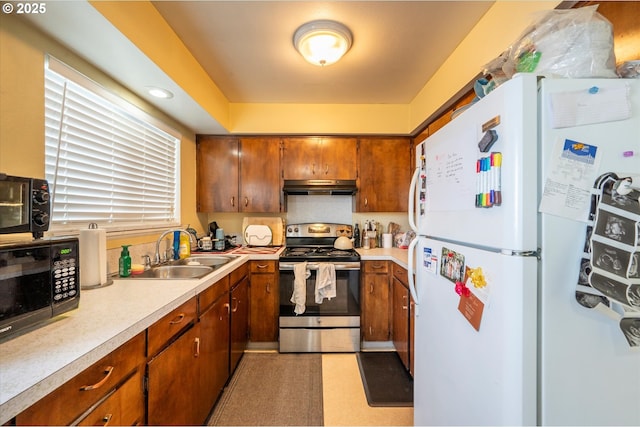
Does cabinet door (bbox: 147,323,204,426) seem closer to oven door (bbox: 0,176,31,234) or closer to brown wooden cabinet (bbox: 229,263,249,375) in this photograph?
brown wooden cabinet (bbox: 229,263,249,375)

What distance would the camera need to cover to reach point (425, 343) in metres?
1.23

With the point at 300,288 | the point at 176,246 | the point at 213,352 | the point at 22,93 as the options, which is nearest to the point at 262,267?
the point at 300,288

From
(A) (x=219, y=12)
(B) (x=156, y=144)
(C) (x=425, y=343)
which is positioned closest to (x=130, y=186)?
(B) (x=156, y=144)

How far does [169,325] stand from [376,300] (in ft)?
5.96

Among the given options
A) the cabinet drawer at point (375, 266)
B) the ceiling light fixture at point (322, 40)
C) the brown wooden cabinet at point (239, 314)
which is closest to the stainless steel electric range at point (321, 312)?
the cabinet drawer at point (375, 266)

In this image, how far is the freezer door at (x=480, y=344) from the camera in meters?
0.69

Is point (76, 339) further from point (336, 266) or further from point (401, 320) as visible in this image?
point (401, 320)

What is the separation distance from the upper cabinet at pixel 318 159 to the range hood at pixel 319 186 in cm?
6

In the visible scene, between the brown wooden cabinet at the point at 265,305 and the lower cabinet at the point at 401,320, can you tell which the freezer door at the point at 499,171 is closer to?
the lower cabinet at the point at 401,320

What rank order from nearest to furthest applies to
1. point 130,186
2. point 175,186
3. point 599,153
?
point 599,153, point 130,186, point 175,186

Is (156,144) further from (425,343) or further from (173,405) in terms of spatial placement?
(425,343)

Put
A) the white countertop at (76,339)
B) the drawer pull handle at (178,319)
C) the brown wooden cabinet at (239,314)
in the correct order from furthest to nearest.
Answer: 1. the brown wooden cabinet at (239,314)
2. the drawer pull handle at (178,319)
3. the white countertop at (76,339)

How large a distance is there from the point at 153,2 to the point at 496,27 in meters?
1.92

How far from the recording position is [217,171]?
8.99 ft
